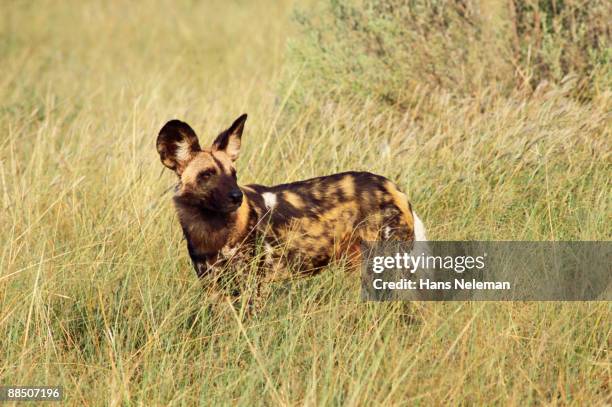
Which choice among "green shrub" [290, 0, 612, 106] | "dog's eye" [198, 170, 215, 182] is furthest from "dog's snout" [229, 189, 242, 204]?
"green shrub" [290, 0, 612, 106]

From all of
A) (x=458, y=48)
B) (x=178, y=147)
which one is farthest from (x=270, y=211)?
(x=458, y=48)

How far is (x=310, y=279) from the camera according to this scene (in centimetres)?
387

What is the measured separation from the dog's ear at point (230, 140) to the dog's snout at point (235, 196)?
0.39 m

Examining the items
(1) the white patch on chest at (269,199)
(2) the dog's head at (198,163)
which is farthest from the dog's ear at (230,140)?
(1) the white patch on chest at (269,199)

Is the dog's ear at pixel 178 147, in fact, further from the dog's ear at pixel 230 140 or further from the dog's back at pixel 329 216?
the dog's back at pixel 329 216

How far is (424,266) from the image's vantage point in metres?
4.03

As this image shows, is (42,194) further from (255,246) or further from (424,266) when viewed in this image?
(424,266)

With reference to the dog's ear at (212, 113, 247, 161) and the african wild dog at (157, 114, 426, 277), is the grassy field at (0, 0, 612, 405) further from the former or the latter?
the dog's ear at (212, 113, 247, 161)

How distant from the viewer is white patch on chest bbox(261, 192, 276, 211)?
12.9 ft

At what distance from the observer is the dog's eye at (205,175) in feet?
12.5

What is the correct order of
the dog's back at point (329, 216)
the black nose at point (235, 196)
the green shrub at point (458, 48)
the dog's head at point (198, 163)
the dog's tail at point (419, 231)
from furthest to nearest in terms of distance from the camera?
the green shrub at point (458, 48) → the dog's tail at point (419, 231) → the dog's back at point (329, 216) → the dog's head at point (198, 163) → the black nose at point (235, 196)

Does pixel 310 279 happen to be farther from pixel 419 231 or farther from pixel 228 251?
pixel 419 231

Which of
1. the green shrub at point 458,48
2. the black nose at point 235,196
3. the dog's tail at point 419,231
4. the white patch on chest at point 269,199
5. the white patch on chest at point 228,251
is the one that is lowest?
the white patch on chest at point 228,251

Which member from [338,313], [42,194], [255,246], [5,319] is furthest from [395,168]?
[5,319]
